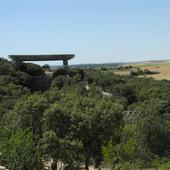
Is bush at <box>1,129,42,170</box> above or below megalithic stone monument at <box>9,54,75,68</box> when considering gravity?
below

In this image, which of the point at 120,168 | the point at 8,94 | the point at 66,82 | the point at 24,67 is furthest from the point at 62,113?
the point at 24,67

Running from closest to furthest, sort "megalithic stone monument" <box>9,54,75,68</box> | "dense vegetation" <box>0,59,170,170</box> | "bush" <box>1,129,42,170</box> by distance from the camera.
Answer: "bush" <box>1,129,42,170</box>
"dense vegetation" <box>0,59,170,170</box>
"megalithic stone monument" <box>9,54,75,68</box>

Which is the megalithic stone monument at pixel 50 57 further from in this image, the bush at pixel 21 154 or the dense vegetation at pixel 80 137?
the bush at pixel 21 154

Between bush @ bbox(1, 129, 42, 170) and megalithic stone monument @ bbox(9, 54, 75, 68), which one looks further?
megalithic stone monument @ bbox(9, 54, 75, 68)

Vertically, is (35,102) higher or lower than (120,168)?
higher

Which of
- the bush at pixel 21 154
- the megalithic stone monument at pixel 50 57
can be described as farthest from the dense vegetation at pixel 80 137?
the megalithic stone monument at pixel 50 57

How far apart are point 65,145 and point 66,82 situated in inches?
2668

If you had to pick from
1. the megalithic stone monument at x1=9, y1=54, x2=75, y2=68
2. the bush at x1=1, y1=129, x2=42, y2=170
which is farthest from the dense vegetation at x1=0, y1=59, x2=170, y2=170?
the megalithic stone monument at x1=9, y1=54, x2=75, y2=68

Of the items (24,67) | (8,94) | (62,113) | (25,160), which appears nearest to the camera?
(25,160)

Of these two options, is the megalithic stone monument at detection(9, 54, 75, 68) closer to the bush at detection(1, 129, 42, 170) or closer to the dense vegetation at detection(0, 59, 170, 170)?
the dense vegetation at detection(0, 59, 170, 170)

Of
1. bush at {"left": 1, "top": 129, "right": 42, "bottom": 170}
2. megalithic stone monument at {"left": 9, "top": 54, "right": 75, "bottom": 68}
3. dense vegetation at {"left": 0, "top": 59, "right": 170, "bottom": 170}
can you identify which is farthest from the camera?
megalithic stone monument at {"left": 9, "top": 54, "right": 75, "bottom": 68}

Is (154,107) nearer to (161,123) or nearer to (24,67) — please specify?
(161,123)

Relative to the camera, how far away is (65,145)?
1754 inches

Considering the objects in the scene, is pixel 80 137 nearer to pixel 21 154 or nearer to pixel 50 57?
pixel 21 154
